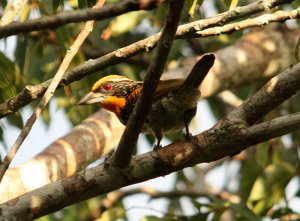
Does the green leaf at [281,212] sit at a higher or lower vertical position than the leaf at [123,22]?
lower

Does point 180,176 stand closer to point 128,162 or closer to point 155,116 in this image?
point 155,116

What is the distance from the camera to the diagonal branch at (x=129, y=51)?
3602mm

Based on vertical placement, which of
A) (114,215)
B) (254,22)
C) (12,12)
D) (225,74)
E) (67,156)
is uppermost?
(225,74)

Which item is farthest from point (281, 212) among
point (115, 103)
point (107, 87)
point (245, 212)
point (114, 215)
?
point (107, 87)

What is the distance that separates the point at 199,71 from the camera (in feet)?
15.2

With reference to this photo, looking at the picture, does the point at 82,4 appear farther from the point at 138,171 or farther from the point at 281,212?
the point at 281,212

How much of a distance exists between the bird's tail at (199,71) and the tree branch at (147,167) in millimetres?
513

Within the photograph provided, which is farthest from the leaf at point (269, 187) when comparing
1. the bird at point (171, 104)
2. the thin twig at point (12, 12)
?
the thin twig at point (12, 12)

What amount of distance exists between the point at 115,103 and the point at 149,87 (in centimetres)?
253

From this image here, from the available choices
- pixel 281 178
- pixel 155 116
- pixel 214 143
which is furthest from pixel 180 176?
pixel 214 143

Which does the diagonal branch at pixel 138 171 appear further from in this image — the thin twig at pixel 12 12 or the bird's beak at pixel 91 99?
the bird's beak at pixel 91 99

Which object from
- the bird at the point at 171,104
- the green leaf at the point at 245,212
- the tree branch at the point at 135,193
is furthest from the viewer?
the tree branch at the point at 135,193

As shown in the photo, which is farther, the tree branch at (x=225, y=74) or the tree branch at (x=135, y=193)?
the tree branch at (x=135, y=193)

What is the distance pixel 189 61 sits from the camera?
Answer: 728 centimetres
